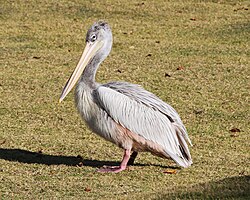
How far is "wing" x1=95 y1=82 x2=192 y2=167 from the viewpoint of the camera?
325 inches

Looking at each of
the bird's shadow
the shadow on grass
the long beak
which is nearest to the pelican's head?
the long beak

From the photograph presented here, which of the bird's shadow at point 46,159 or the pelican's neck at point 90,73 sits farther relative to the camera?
the bird's shadow at point 46,159

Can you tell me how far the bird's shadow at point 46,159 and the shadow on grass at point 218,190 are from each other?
1.51 meters

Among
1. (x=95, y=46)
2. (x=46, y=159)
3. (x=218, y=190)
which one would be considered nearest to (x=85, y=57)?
(x=95, y=46)

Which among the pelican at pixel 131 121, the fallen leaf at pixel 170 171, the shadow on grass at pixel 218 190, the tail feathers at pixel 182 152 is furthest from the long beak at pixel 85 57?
the shadow on grass at pixel 218 190

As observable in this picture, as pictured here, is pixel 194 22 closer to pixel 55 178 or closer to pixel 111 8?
pixel 111 8

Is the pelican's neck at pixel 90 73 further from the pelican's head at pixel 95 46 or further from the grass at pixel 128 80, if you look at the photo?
the grass at pixel 128 80

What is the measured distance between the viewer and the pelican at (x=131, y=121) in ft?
27.1

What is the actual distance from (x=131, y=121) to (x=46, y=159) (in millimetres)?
1188

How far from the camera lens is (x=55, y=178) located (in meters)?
8.05

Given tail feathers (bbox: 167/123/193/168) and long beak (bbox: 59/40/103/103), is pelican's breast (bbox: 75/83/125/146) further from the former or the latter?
tail feathers (bbox: 167/123/193/168)

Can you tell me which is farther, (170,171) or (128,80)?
(128,80)

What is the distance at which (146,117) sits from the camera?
27.4 feet

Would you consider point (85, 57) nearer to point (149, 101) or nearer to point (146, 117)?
point (149, 101)
